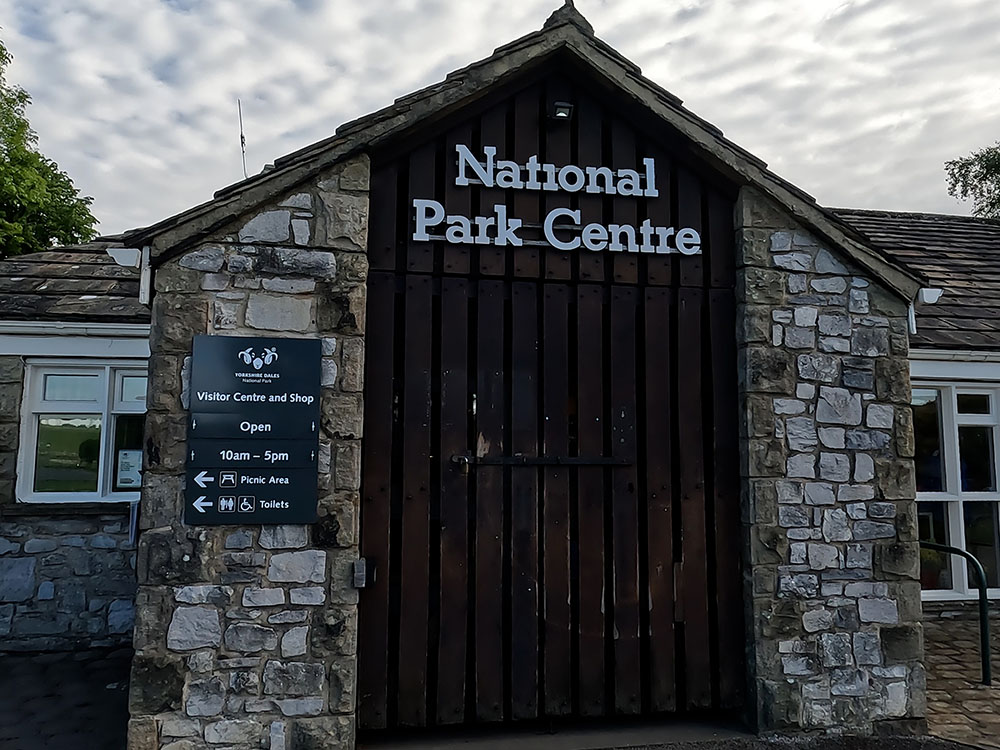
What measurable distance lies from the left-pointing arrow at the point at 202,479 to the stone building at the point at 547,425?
1 centimetres

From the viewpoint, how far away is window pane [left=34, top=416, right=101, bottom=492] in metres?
6.82

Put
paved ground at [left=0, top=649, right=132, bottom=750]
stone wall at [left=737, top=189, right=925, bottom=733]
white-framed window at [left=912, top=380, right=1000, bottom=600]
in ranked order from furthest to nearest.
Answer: white-framed window at [left=912, top=380, right=1000, bottom=600]
stone wall at [left=737, top=189, right=925, bottom=733]
paved ground at [left=0, top=649, right=132, bottom=750]

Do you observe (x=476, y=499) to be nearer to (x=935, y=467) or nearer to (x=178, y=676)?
(x=178, y=676)

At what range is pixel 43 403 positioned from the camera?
22.3 feet

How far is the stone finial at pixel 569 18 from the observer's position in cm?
512

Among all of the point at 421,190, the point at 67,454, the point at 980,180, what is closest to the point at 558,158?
the point at 421,190

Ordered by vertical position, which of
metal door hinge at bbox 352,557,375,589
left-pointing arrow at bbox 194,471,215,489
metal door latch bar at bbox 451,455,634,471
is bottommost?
metal door hinge at bbox 352,557,375,589

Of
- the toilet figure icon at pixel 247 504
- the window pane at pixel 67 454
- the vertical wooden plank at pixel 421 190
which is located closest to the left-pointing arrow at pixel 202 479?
the toilet figure icon at pixel 247 504

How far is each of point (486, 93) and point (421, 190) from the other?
81cm

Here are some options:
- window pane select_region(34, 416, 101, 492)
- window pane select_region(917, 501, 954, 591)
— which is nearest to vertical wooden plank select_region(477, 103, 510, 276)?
window pane select_region(34, 416, 101, 492)

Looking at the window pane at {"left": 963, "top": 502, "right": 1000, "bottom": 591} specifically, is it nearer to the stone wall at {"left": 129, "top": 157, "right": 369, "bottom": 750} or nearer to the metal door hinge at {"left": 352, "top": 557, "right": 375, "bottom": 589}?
the metal door hinge at {"left": 352, "top": 557, "right": 375, "bottom": 589}

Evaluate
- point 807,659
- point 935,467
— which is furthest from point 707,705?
point 935,467

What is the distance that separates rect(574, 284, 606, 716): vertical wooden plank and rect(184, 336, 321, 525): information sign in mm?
1818

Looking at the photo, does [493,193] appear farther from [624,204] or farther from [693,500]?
[693,500]
